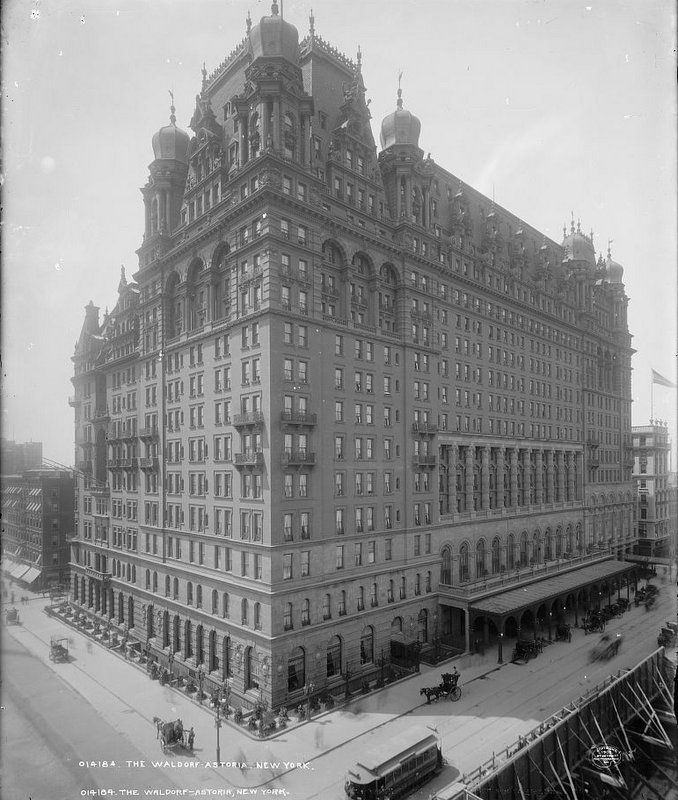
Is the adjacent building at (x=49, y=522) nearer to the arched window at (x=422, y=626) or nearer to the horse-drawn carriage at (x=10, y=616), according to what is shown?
the horse-drawn carriage at (x=10, y=616)

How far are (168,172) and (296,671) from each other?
4996cm

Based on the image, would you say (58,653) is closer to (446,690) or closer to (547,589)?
(446,690)

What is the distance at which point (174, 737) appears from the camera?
121 ft

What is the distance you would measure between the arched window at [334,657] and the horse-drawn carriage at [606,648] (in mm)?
24007

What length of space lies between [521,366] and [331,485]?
41.1 metres

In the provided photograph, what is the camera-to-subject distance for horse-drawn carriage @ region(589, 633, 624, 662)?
54250mm

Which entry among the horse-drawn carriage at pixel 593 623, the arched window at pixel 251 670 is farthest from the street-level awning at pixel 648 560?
the arched window at pixel 251 670

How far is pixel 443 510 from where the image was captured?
63594 mm

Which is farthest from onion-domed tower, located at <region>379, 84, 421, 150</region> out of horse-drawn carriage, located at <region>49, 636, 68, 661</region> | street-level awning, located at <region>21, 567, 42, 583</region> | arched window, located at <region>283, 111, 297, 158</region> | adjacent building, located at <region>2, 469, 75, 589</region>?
street-level awning, located at <region>21, 567, 42, 583</region>

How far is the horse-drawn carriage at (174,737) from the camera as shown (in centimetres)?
3675

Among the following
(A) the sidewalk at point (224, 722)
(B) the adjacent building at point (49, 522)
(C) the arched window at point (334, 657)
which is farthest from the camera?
(B) the adjacent building at point (49, 522)

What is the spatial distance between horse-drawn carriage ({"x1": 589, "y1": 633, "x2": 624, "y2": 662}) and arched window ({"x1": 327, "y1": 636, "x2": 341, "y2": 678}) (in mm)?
24007

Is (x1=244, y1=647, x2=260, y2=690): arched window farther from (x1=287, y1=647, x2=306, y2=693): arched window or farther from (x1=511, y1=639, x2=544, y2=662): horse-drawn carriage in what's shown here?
(x1=511, y1=639, x2=544, y2=662): horse-drawn carriage

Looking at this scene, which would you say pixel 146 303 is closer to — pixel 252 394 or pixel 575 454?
pixel 252 394
